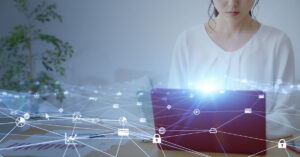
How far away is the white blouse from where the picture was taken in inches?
67.9

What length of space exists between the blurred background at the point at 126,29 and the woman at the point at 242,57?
0.08 metres

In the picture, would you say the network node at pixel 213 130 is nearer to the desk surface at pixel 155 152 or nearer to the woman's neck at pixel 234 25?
the desk surface at pixel 155 152

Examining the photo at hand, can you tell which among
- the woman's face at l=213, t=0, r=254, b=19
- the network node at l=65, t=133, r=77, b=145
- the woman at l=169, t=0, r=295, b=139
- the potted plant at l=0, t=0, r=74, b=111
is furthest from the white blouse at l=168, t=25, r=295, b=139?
the potted plant at l=0, t=0, r=74, b=111

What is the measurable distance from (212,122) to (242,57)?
629mm

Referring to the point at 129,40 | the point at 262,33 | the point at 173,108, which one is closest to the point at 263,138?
the point at 173,108

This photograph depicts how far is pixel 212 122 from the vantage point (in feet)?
4.17

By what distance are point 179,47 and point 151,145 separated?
74 cm

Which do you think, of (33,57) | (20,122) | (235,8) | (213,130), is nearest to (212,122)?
(213,130)

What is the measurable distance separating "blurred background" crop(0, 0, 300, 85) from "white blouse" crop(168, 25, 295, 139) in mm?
88

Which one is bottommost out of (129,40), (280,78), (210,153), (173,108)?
(210,153)

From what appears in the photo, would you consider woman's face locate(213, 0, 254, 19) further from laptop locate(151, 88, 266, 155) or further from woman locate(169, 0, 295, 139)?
laptop locate(151, 88, 266, 155)

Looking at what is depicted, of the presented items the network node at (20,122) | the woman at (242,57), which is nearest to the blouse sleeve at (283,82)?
the woman at (242,57)

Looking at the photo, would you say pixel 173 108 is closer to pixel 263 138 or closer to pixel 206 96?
pixel 206 96

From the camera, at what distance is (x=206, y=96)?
133 cm
